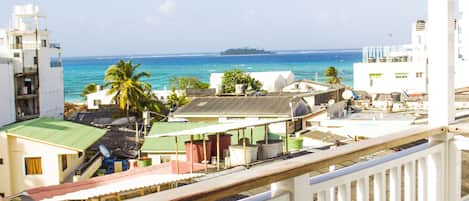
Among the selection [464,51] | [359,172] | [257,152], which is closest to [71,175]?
[257,152]

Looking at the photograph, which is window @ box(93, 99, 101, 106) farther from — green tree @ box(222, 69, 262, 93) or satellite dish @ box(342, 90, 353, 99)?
satellite dish @ box(342, 90, 353, 99)

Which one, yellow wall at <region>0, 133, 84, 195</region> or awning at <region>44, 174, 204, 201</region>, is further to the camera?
yellow wall at <region>0, 133, 84, 195</region>

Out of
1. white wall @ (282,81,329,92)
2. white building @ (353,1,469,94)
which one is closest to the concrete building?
white wall @ (282,81,329,92)

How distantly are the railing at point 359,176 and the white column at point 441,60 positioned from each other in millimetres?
85

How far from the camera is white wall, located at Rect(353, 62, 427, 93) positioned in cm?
2995

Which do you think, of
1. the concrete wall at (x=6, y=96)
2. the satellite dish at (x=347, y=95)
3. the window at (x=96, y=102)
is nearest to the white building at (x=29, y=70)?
the concrete wall at (x=6, y=96)

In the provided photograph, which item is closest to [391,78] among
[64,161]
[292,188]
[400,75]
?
[400,75]

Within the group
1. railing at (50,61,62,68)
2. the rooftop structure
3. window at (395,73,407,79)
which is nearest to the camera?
the rooftop structure

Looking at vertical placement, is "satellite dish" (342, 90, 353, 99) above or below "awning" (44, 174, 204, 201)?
above

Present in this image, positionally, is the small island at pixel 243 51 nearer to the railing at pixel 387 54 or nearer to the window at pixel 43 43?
the railing at pixel 387 54

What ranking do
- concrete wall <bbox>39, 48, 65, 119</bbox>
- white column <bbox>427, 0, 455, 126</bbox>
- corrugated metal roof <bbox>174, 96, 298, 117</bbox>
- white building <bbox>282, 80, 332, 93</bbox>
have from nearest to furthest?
white column <bbox>427, 0, 455, 126</bbox>
corrugated metal roof <bbox>174, 96, 298, 117</bbox>
concrete wall <bbox>39, 48, 65, 119</bbox>
white building <bbox>282, 80, 332, 93</bbox>

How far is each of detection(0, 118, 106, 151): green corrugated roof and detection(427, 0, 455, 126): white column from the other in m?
10.4

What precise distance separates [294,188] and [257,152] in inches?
309

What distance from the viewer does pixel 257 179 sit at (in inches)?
52.8
